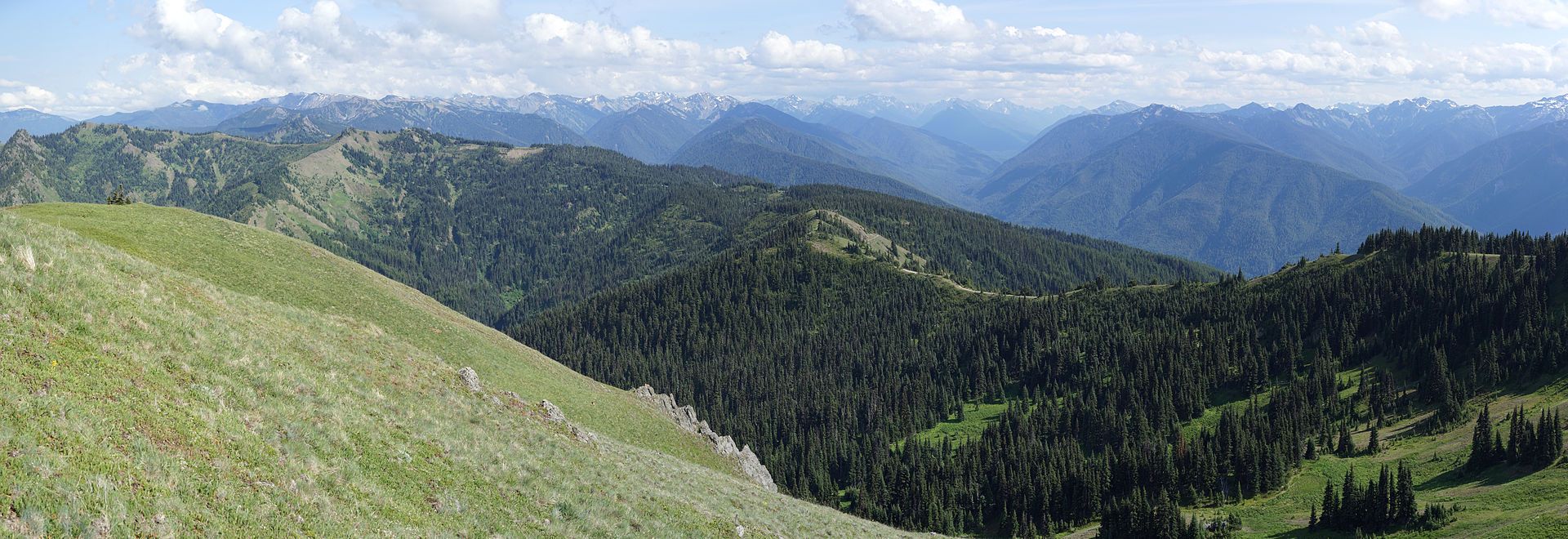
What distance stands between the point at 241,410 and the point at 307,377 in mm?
6638

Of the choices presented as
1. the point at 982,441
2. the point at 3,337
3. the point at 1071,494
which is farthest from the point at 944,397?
the point at 3,337

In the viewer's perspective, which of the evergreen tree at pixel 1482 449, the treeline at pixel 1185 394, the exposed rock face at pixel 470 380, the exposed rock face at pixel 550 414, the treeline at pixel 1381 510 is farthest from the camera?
the treeline at pixel 1185 394

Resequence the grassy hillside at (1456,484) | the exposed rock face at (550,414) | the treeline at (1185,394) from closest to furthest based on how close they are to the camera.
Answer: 1. the exposed rock face at (550,414)
2. the grassy hillside at (1456,484)
3. the treeline at (1185,394)

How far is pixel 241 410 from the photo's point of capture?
22438 mm

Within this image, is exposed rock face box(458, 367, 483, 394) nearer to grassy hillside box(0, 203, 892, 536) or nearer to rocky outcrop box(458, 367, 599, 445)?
rocky outcrop box(458, 367, 599, 445)

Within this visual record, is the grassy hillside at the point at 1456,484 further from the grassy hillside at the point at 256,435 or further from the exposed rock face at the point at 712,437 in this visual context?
the grassy hillside at the point at 256,435

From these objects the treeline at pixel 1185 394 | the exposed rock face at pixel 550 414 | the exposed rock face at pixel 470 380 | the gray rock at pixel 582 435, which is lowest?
the treeline at pixel 1185 394

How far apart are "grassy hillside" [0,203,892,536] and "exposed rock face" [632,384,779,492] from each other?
3688 centimetres

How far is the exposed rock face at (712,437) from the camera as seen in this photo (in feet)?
286

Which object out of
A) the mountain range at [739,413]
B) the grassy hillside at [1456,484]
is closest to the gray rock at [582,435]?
the mountain range at [739,413]

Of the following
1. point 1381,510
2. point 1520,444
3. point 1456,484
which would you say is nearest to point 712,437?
point 1381,510

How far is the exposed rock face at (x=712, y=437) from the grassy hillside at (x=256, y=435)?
36.9 metres

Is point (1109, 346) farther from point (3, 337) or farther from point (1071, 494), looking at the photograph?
point (3, 337)

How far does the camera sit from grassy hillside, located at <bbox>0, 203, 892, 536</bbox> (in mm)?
15945
